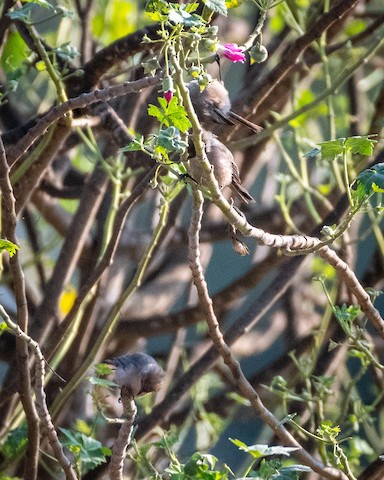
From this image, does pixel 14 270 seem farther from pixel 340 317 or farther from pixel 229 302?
pixel 229 302

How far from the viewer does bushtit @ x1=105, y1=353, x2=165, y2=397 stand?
Result: 80 cm

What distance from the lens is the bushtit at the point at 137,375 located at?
0.80 meters

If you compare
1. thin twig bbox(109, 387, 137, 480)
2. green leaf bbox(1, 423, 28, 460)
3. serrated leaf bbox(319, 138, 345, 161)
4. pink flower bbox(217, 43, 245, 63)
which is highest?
pink flower bbox(217, 43, 245, 63)

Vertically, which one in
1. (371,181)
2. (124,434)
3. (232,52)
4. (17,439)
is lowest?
(17,439)

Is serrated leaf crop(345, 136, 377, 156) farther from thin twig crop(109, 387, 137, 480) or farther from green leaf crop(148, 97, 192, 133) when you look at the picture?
thin twig crop(109, 387, 137, 480)

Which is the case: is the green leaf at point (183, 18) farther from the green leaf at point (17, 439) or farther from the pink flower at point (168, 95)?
the green leaf at point (17, 439)

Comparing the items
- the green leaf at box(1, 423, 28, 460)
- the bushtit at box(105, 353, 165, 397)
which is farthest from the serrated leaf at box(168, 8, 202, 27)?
the green leaf at box(1, 423, 28, 460)

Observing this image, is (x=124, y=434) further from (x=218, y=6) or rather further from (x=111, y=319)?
(x=218, y=6)

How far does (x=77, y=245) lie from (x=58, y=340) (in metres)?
0.26

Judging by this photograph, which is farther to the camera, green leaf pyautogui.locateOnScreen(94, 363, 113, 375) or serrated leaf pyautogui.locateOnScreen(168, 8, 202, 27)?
green leaf pyautogui.locateOnScreen(94, 363, 113, 375)

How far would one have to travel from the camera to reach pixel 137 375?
2.65 feet

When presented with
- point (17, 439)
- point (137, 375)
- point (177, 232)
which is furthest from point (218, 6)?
point (177, 232)

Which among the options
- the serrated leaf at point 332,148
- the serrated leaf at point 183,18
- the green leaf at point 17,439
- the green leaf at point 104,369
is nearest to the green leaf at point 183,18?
the serrated leaf at point 183,18

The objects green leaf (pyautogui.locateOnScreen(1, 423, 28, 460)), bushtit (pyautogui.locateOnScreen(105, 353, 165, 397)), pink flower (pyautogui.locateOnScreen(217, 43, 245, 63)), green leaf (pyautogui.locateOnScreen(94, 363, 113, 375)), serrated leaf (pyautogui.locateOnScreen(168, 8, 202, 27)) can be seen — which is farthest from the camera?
green leaf (pyautogui.locateOnScreen(1, 423, 28, 460))
